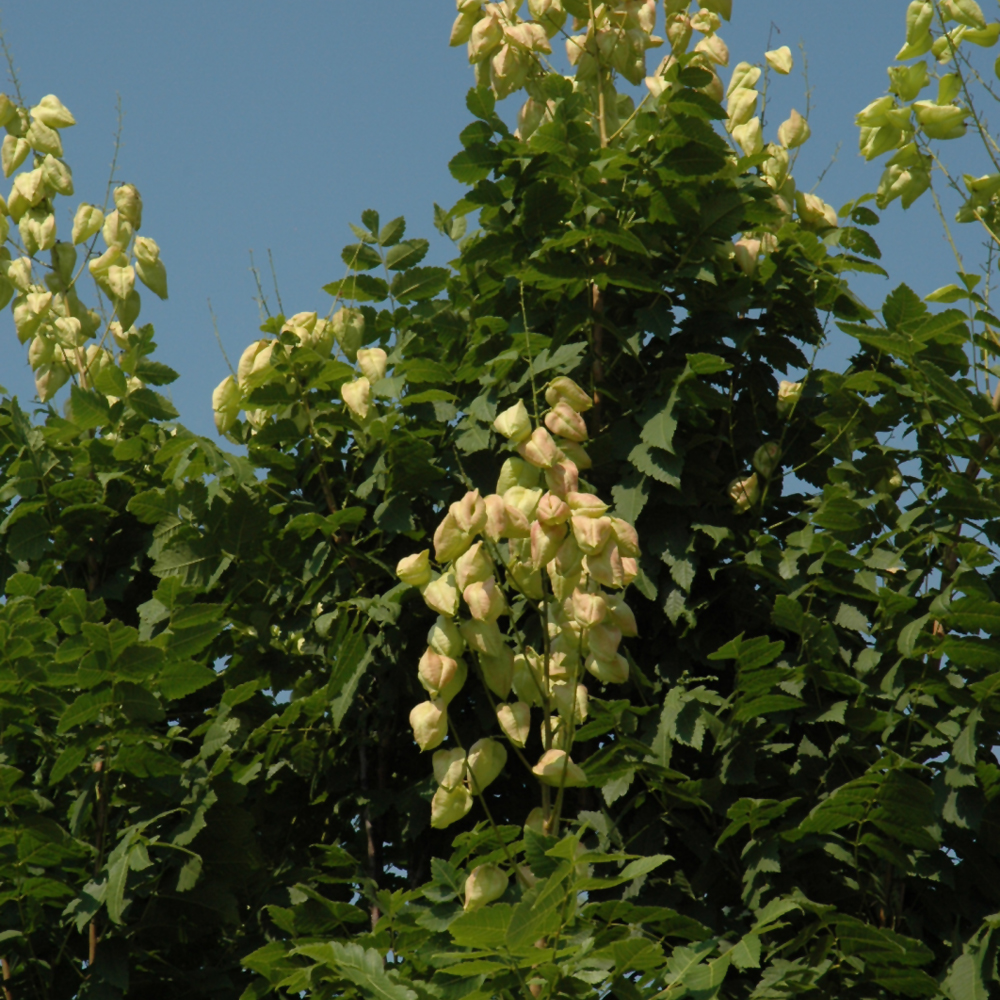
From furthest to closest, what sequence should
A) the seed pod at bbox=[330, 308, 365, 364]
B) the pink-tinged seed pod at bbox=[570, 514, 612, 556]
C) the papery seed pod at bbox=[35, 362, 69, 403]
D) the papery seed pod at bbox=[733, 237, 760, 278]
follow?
the papery seed pod at bbox=[35, 362, 69, 403] < the seed pod at bbox=[330, 308, 365, 364] < the papery seed pod at bbox=[733, 237, 760, 278] < the pink-tinged seed pod at bbox=[570, 514, 612, 556]

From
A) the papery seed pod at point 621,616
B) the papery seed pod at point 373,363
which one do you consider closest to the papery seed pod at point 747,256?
the papery seed pod at point 373,363

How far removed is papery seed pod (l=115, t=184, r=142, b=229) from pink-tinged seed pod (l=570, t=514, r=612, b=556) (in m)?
2.77

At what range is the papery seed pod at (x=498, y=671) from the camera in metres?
2.42

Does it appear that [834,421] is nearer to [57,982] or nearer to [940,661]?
[940,661]

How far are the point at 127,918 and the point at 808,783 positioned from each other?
1.68 m

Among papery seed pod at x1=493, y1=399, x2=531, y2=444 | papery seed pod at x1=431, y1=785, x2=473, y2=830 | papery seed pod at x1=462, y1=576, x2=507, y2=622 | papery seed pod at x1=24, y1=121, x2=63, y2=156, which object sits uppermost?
papery seed pod at x1=24, y1=121, x2=63, y2=156

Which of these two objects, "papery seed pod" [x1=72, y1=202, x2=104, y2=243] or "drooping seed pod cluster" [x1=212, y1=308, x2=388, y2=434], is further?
"papery seed pod" [x1=72, y1=202, x2=104, y2=243]

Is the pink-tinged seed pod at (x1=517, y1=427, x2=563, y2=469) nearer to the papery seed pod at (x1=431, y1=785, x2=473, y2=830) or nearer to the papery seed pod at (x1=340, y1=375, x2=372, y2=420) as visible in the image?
the papery seed pod at (x1=431, y1=785, x2=473, y2=830)

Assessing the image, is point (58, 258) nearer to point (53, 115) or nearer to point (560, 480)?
point (53, 115)

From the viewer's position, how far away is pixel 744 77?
3930mm

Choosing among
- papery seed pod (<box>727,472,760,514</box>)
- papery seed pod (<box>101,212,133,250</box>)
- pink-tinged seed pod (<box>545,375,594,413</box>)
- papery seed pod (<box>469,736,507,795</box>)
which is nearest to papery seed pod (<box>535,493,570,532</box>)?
pink-tinged seed pod (<box>545,375,594,413</box>)

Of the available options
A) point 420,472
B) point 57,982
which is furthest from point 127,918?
point 420,472

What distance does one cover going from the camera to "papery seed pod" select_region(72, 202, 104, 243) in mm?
4453

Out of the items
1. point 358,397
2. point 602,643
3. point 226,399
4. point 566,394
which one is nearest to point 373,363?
point 358,397
